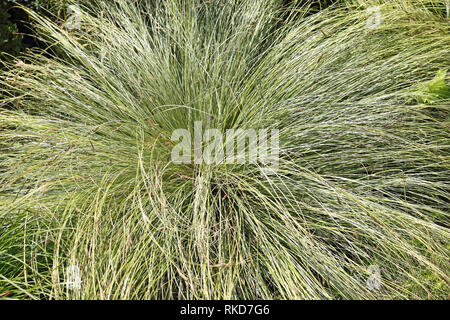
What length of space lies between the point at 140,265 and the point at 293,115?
1.03 m

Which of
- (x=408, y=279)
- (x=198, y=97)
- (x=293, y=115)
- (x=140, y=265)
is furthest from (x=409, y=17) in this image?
(x=140, y=265)

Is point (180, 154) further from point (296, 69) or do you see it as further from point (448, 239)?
point (448, 239)

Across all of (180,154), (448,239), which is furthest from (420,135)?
(180,154)

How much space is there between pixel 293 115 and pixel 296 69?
0.99 feet

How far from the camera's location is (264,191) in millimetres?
2223

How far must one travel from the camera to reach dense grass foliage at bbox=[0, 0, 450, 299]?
1853 mm

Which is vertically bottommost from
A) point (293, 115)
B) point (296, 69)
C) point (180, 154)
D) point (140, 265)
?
point (140, 265)

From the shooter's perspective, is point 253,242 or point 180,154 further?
point 180,154

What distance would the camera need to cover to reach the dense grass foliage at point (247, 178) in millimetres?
1853

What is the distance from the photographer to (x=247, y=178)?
2.24 m

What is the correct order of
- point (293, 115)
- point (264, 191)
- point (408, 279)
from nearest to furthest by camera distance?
point (408, 279) → point (264, 191) → point (293, 115)

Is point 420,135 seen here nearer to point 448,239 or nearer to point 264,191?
point 448,239
